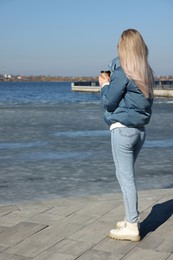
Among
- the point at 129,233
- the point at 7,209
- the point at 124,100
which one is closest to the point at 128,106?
the point at 124,100

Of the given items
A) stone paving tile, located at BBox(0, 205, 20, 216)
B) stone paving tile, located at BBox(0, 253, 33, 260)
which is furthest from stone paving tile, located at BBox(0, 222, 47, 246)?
stone paving tile, located at BBox(0, 205, 20, 216)

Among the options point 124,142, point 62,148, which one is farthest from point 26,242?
point 62,148

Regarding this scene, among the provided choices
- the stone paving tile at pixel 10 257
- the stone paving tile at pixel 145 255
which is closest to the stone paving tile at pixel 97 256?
the stone paving tile at pixel 145 255

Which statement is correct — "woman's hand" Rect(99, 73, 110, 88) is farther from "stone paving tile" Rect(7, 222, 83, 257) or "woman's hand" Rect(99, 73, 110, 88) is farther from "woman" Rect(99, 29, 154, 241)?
"stone paving tile" Rect(7, 222, 83, 257)

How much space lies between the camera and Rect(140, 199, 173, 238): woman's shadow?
4.32 metres

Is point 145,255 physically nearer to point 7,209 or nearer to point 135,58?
point 135,58

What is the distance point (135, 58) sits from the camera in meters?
3.60

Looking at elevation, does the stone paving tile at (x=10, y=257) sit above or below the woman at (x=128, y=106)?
below

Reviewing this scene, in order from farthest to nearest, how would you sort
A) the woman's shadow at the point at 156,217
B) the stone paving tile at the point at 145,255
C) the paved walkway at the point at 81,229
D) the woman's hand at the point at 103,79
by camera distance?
the woman's shadow at the point at 156,217 < the woman's hand at the point at 103,79 < the paved walkway at the point at 81,229 < the stone paving tile at the point at 145,255

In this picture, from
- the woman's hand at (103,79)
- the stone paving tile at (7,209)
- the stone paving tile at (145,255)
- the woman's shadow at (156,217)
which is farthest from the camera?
the stone paving tile at (7,209)

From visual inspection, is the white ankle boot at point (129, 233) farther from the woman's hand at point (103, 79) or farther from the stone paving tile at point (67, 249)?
the woman's hand at point (103, 79)

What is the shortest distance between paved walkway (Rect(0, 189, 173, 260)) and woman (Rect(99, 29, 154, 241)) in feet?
0.75

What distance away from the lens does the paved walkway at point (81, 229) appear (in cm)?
365

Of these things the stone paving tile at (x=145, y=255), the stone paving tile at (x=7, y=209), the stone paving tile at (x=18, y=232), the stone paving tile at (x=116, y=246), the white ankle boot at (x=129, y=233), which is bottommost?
the stone paving tile at (x=7, y=209)
